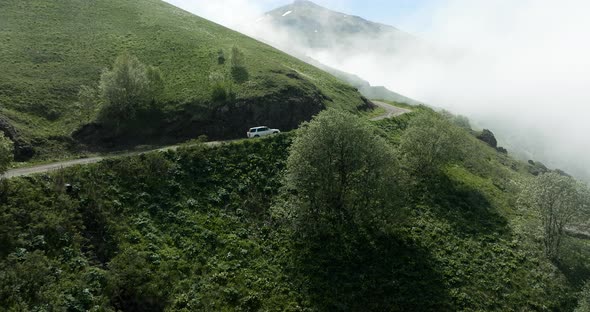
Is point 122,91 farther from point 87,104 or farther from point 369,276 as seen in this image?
point 369,276

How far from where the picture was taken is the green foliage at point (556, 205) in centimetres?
4656

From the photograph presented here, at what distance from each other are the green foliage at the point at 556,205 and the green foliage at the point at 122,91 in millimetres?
53849

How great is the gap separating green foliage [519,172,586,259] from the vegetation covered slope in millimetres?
1577

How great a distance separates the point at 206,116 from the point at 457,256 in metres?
39.6

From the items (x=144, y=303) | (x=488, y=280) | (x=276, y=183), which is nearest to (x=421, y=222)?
(x=488, y=280)

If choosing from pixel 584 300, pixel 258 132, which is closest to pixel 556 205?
pixel 584 300

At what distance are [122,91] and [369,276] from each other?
43.0 meters

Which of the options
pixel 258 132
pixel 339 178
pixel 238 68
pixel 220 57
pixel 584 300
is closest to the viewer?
pixel 584 300

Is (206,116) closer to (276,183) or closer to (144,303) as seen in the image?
(276,183)

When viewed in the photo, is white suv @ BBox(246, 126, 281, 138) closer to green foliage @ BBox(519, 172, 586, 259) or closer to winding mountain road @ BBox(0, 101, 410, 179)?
winding mountain road @ BBox(0, 101, 410, 179)

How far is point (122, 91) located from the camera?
200ft

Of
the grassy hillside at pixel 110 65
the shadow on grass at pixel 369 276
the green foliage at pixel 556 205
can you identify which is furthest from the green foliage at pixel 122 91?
the green foliage at pixel 556 205

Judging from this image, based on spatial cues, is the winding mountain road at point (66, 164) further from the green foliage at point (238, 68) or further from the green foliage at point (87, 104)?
the green foliage at point (238, 68)

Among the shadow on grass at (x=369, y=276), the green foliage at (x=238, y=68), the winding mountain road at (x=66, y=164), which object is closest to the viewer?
the shadow on grass at (x=369, y=276)
